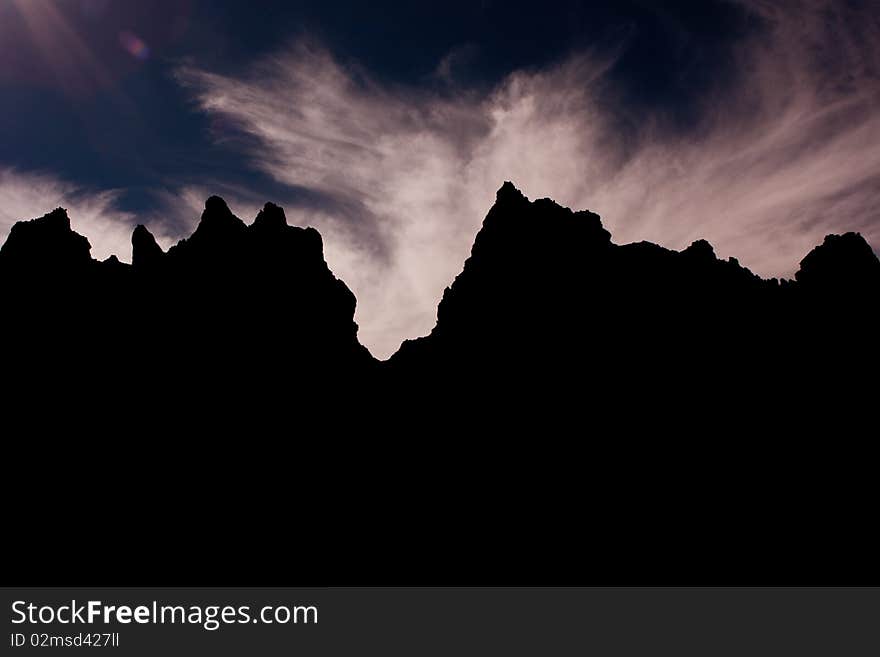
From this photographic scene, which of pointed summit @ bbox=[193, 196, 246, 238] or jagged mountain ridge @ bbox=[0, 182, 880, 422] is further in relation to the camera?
pointed summit @ bbox=[193, 196, 246, 238]

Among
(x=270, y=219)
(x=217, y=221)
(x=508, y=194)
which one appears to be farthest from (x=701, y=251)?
(x=217, y=221)

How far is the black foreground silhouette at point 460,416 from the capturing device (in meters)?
53.7

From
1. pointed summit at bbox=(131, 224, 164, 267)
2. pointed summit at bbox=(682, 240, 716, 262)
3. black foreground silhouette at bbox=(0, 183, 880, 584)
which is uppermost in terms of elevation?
pointed summit at bbox=(131, 224, 164, 267)

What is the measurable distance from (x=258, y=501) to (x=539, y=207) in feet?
175

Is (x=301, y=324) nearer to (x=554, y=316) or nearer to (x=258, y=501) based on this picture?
(x=258, y=501)

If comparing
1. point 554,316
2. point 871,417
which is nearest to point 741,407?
point 871,417

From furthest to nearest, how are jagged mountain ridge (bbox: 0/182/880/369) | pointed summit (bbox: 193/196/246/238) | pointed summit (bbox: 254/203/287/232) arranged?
pointed summit (bbox: 254/203/287/232), pointed summit (bbox: 193/196/246/238), jagged mountain ridge (bbox: 0/182/880/369)

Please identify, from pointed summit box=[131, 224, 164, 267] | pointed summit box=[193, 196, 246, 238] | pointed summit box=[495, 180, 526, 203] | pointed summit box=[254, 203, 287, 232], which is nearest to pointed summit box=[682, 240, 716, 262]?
pointed summit box=[495, 180, 526, 203]

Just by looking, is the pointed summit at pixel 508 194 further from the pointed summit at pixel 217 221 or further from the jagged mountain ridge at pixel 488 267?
the pointed summit at pixel 217 221

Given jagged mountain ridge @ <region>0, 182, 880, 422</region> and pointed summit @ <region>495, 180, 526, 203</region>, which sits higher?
pointed summit @ <region>495, 180, 526, 203</region>

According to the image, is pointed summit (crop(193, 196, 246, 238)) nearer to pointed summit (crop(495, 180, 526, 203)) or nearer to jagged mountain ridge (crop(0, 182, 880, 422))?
jagged mountain ridge (crop(0, 182, 880, 422))

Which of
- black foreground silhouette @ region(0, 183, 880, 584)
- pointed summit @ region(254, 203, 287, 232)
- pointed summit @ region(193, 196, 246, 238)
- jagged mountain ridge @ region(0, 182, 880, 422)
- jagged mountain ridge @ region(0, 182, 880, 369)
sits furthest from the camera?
pointed summit @ region(254, 203, 287, 232)

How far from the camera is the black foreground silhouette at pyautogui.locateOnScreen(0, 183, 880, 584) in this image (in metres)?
53.7

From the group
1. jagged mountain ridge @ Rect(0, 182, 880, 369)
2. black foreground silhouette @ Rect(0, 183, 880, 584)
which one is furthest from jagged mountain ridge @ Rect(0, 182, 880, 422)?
black foreground silhouette @ Rect(0, 183, 880, 584)
